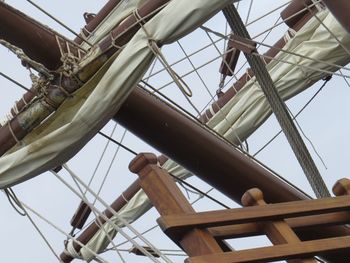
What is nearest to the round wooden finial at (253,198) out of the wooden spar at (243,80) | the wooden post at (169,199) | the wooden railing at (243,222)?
the wooden railing at (243,222)

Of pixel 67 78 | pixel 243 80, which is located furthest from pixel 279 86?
pixel 67 78

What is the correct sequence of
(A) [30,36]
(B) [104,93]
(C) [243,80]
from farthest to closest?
(C) [243,80]
(A) [30,36]
(B) [104,93]

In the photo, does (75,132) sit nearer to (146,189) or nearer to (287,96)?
(146,189)

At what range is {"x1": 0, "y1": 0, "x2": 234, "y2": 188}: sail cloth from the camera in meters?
5.00

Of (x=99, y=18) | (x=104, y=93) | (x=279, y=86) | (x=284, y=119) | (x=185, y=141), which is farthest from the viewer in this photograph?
(x=279, y=86)

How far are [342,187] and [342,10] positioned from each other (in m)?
0.76

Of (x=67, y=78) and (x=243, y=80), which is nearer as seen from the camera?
(x=67, y=78)

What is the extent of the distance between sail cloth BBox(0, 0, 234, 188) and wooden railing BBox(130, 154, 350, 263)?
0.92 m

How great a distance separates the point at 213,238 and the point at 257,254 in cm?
19

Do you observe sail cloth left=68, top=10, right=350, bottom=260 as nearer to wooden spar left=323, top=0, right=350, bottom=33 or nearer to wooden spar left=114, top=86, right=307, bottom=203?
wooden spar left=114, top=86, right=307, bottom=203

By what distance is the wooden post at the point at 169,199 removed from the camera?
12.4 feet

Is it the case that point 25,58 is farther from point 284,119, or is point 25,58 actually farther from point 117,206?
point 117,206

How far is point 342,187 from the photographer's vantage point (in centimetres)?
428

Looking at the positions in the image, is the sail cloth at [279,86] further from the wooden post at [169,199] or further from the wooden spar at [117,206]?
the wooden post at [169,199]
